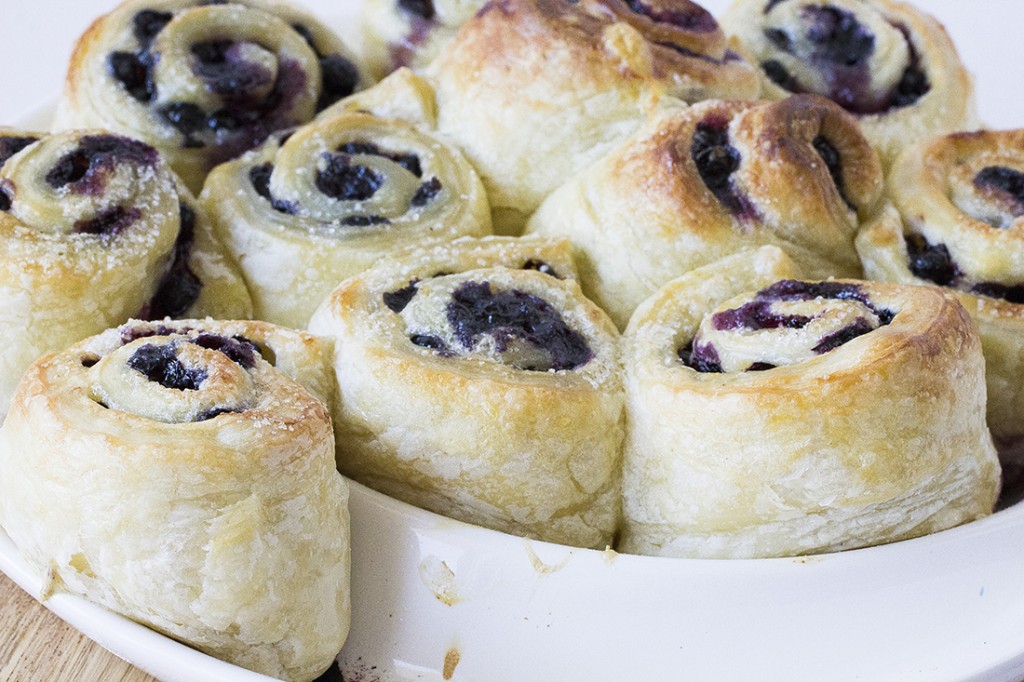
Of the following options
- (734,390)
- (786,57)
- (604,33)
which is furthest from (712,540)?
(786,57)

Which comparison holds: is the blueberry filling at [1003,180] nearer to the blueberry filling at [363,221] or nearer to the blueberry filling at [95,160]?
the blueberry filling at [363,221]

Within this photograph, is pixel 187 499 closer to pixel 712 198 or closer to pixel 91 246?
pixel 91 246

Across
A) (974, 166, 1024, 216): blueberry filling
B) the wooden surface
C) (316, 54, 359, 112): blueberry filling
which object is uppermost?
(974, 166, 1024, 216): blueberry filling

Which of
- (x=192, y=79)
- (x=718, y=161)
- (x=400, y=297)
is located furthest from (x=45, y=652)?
(x=718, y=161)

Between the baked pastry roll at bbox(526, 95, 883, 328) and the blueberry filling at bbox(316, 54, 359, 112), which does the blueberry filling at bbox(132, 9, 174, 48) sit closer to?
the blueberry filling at bbox(316, 54, 359, 112)

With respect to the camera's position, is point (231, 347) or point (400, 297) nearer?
point (231, 347)

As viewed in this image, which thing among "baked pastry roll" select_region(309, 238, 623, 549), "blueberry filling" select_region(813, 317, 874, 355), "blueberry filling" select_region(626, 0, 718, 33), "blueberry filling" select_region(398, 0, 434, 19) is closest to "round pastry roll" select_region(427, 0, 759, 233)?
"blueberry filling" select_region(626, 0, 718, 33)

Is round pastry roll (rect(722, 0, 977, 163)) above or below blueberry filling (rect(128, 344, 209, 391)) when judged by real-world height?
above
